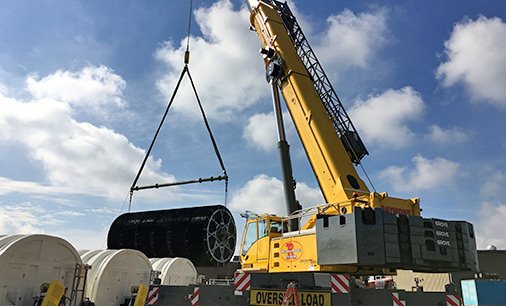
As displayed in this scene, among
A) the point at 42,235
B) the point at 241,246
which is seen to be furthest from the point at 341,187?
the point at 42,235

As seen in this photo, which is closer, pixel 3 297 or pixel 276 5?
pixel 3 297

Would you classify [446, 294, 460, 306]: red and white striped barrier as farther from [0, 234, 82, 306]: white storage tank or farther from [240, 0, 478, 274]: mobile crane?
[0, 234, 82, 306]: white storage tank

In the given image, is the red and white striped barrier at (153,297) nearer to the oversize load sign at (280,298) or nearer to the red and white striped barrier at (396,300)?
the oversize load sign at (280,298)

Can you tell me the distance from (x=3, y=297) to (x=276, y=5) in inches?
557

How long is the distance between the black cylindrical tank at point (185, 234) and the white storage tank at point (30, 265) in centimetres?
804

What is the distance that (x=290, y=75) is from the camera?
13484mm

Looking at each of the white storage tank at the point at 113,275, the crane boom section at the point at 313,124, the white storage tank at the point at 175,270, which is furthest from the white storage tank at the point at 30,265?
the crane boom section at the point at 313,124

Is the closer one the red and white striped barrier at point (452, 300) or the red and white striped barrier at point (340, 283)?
the red and white striped barrier at point (340, 283)

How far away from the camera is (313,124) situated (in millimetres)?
12219

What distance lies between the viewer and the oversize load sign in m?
7.19

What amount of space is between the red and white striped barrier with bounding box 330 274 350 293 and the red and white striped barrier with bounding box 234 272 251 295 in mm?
1697

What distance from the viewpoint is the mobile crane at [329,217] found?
738cm

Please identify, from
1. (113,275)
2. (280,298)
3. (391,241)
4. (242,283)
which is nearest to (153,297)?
(242,283)

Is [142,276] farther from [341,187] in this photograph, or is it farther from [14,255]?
[341,187]
